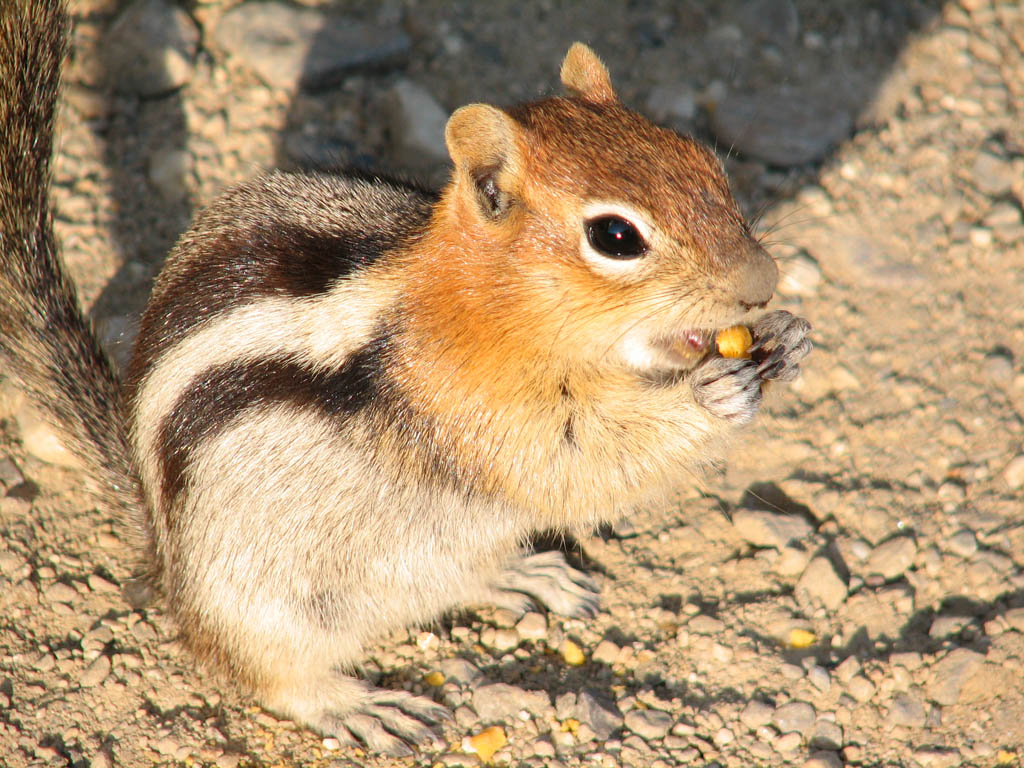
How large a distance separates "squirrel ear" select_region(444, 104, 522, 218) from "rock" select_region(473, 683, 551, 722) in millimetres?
1508

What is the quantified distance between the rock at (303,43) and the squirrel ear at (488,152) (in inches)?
92.5

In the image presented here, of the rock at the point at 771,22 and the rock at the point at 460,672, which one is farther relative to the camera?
the rock at the point at 771,22

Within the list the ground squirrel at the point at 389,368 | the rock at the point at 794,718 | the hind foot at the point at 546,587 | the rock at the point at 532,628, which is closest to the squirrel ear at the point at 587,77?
the ground squirrel at the point at 389,368

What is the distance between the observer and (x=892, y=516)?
11.7ft

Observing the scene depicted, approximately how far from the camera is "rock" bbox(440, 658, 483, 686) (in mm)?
3305

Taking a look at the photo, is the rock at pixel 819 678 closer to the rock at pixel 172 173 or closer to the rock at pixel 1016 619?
the rock at pixel 1016 619

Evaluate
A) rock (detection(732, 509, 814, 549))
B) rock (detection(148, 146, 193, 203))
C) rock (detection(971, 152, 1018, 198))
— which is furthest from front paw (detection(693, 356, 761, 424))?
rock (detection(148, 146, 193, 203))

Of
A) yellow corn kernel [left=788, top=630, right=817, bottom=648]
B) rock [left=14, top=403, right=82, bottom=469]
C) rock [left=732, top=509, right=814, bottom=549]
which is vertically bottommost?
rock [left=14, top=403, right=82, bottom=469]

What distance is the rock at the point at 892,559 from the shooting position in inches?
134

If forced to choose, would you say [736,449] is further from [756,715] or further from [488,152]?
[488,152]

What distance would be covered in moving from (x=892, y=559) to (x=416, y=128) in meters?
2.74

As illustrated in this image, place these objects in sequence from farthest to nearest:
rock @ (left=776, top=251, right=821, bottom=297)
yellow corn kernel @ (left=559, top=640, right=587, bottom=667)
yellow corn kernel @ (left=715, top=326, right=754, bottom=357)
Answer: rock @ (left=776, top=251, right=821, bottom=297) → yellow corn kernel @ (left=559, top=640, right=587, bottom=667) → yellow corn kernel @ (left=715, top=326, right=754, bottom=357)

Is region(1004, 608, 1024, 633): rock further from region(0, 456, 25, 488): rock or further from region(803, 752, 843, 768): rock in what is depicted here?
region(0, 456, 25, 488): rock

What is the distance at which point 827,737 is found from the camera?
3059mm
